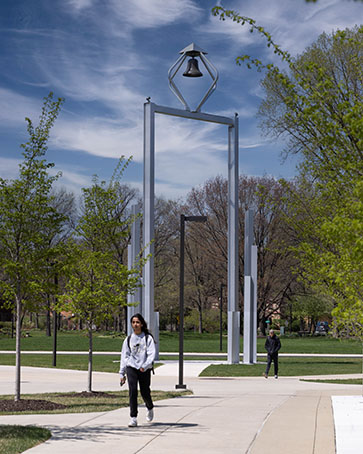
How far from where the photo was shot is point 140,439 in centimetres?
979

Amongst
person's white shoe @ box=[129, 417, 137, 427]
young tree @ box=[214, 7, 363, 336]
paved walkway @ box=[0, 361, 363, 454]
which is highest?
young tree @ box=[214, 7, 363, 336]

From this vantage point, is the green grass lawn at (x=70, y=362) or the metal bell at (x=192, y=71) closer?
the metal bell at (x=192, y=71)

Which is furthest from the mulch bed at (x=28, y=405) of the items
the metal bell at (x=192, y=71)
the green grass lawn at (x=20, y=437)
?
the metal bell at (x=192, y=71)

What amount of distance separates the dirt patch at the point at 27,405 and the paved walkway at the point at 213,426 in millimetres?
1439

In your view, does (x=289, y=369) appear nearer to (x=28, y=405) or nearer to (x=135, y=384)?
(x=28, y=405)

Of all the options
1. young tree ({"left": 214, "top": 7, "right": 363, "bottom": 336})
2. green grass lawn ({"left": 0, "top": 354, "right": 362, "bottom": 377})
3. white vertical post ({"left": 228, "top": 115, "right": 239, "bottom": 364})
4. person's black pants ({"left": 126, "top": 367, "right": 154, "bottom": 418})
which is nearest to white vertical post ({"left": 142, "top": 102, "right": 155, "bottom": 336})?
green grass lawn ({"left": 0, "top": 354, "right": 362, "bottom": 377})

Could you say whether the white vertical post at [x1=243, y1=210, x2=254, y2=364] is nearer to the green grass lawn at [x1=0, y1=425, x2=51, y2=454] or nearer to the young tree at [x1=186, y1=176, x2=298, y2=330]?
the green grass lawn at [x1=0, y1=425, x2=51, y2=454]

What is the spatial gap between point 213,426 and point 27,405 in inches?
188

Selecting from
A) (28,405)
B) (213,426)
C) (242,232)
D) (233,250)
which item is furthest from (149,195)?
(242,232)

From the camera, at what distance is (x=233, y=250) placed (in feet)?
93.2

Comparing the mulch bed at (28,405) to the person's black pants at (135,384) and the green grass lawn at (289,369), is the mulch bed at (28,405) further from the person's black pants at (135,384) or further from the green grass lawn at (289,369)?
the green grass lawn at (289,369)

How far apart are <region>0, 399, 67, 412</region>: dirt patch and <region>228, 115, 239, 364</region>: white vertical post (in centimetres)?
1368

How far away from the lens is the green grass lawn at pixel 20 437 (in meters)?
8.98

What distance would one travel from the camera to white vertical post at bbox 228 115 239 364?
1102 inches
